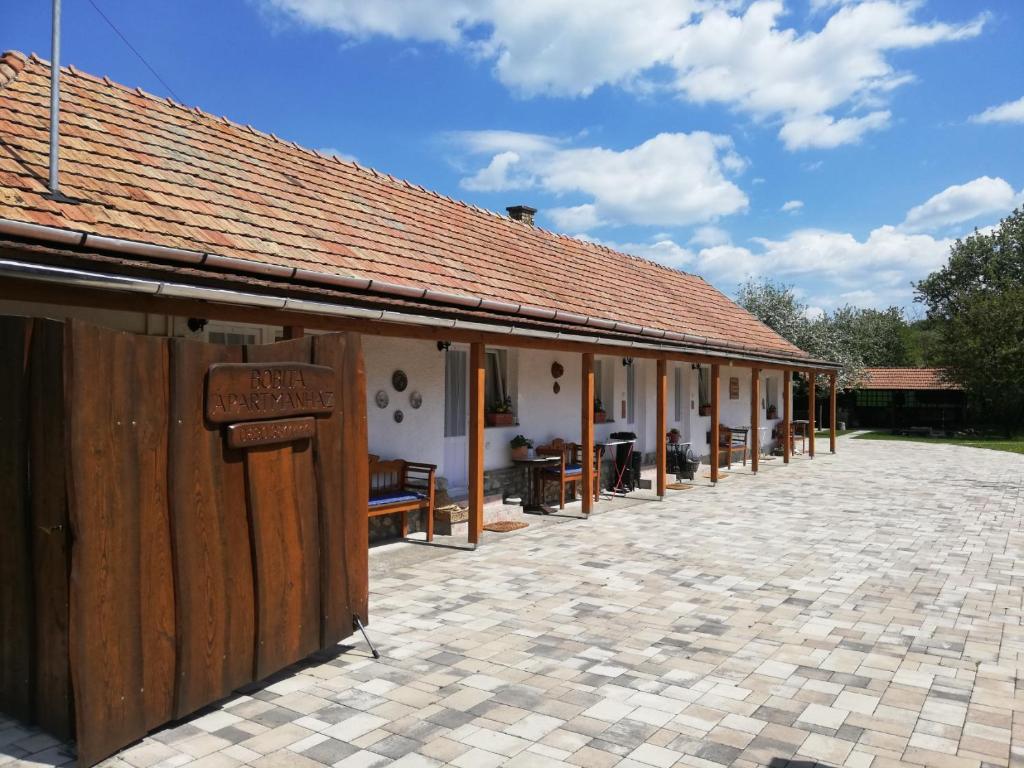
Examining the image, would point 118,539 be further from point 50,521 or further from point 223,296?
point 223,296

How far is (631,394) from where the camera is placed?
14.8 m

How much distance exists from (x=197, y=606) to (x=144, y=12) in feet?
17.8

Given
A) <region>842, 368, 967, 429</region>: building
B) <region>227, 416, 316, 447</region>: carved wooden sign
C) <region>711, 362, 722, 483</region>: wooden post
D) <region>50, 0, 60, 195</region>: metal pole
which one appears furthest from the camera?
<region>842, 368, 967, 429</region>: building

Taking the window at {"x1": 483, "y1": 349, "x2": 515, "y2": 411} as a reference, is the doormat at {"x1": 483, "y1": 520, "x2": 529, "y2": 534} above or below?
below

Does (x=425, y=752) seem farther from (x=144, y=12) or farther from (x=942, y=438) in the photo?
(x=942, y=438)

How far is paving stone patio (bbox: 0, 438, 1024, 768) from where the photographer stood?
3.81 meters

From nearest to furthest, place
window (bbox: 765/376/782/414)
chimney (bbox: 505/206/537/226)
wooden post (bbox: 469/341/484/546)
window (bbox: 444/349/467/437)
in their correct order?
wooden post (bbox: 469/341/484/546)
window (bbox: 444/349/467/437)
chimney (bbox: 505/206/537/226)
window (bbox: 765/376/782/414)

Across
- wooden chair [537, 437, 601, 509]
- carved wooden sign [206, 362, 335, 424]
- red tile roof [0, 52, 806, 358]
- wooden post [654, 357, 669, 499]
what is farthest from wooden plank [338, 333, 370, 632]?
wooden post [654, 357, 669, 499]

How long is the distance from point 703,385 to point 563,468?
816 centimetres

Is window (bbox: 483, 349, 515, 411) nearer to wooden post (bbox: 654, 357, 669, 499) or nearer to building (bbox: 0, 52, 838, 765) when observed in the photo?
building (bbox: 0, 52, 838, 765)

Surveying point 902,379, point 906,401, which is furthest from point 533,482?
point 906,401

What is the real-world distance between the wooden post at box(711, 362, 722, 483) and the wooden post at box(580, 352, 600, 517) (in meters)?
4.05

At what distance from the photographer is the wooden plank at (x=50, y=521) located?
351 centimetres

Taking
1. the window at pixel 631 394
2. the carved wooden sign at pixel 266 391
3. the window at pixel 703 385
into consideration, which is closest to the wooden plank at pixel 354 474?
the carved wooden sign at pixel 266 391
